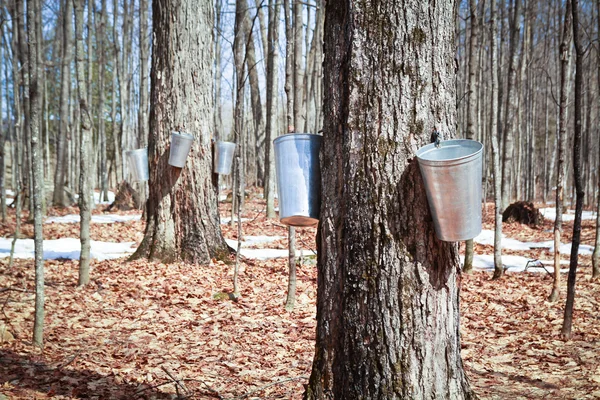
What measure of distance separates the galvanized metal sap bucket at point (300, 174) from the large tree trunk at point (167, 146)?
3.95m

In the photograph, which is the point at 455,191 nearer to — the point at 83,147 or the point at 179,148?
the point at 83,147

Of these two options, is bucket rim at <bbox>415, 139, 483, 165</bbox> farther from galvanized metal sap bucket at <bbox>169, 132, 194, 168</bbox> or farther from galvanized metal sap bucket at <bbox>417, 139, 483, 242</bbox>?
galvanized metal sap bucket at <bbox>169, 132, 194, 168</bbox>

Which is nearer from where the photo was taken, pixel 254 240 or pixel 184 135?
pixel 184 135

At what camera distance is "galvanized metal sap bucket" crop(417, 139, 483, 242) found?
157cm

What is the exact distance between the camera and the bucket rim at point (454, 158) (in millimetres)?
1536

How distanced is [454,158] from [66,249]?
669 cm

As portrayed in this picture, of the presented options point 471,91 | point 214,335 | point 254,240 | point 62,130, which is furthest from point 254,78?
point 214,335

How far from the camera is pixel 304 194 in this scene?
193 cm

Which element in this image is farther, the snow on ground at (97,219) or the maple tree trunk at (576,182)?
the snow on ground at (97,219)

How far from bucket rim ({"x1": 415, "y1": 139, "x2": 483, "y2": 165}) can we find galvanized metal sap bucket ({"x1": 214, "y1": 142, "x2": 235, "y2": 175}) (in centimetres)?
411

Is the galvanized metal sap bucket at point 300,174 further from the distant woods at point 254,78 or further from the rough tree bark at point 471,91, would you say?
the rough tree bark at point 471,91

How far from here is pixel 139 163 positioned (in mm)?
5738

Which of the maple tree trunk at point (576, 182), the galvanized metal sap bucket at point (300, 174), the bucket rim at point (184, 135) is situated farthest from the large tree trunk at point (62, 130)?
the galvanized metal sap bucket at point (300, 174)

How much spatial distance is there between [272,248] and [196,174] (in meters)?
2.41
